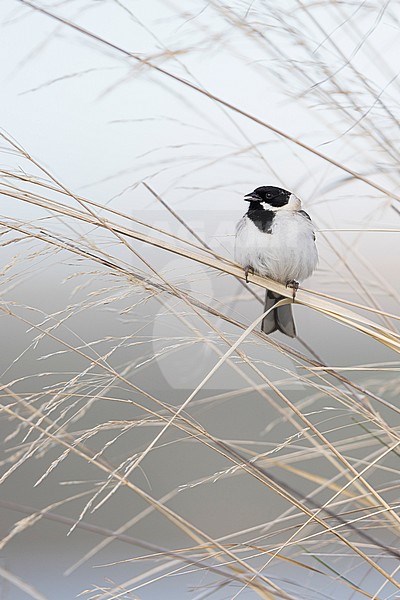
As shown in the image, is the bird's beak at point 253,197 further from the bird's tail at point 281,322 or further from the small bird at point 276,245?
the bird's tail at point 281,322

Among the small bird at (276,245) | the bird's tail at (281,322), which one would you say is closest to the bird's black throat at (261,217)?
the small bird at (276,245)

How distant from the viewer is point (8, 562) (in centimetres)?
67

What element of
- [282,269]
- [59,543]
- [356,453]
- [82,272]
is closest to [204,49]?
[82,272]

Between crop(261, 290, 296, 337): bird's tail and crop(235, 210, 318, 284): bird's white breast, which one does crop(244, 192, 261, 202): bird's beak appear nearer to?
crop(235, 210, 318, 284): bird's white breast

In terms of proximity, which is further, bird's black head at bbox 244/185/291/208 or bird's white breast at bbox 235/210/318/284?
bird's black head at bbox 244/185/291/208

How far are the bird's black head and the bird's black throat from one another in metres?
0.01

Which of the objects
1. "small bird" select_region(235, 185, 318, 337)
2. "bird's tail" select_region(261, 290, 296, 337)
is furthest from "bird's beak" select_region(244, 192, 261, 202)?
"bird's tail" select_region(261, 290, 296, 337)

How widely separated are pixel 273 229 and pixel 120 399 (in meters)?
0.52

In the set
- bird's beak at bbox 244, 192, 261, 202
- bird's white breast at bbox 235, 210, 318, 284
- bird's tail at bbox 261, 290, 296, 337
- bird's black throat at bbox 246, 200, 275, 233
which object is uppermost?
bird's beak at bbox 244, 192, 261, 202

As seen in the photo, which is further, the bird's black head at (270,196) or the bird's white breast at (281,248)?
the bird's black head at (270,196)

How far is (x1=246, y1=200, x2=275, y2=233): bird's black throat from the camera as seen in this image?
1.19 m

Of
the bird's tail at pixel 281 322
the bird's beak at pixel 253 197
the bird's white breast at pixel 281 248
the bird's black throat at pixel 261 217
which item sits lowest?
the bird's tail at pixel 281 322

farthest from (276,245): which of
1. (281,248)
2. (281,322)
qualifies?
(281,322)

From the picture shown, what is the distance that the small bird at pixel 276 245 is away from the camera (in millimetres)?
1118
